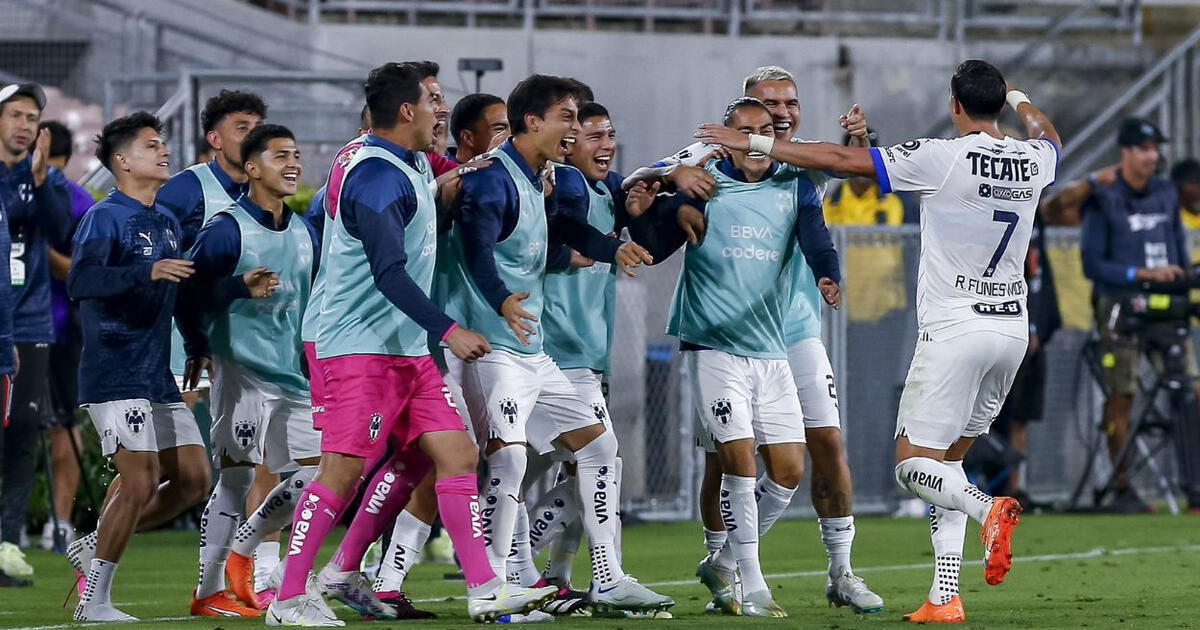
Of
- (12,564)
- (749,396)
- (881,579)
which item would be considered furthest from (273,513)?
(881,579)

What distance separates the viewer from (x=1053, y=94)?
2183 centimetres

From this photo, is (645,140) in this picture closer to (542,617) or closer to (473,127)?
(473,127)

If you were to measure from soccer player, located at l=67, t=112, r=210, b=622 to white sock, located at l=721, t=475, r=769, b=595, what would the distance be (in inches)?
91.3

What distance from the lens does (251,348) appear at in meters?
8.52

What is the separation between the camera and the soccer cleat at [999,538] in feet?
23.5

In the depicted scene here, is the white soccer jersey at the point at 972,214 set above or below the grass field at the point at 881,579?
above

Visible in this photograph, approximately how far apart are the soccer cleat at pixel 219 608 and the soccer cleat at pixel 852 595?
2.54m

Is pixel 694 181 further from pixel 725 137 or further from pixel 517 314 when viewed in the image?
pixel 517 314

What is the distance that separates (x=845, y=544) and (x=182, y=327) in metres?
3.15

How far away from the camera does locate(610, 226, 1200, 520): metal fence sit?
1474cm

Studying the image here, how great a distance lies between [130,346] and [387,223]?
65.7 inches

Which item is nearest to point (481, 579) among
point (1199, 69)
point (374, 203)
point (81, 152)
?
point (374, 203)

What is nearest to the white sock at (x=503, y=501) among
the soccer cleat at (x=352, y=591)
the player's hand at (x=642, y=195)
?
the soccer cleat at (x=352, y=591)

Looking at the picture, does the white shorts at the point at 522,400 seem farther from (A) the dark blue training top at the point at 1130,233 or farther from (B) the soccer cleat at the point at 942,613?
(A) the dark blue training top at the point at 1130,233
